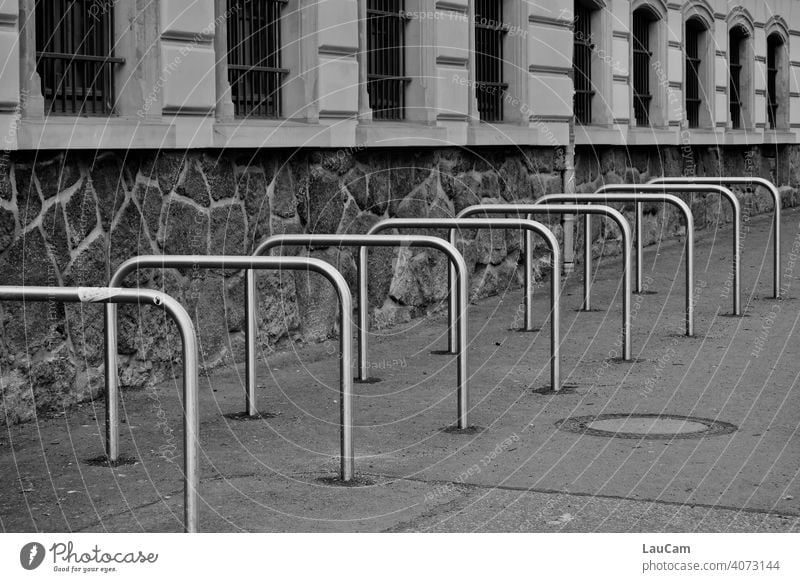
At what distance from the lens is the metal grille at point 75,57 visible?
25.4 ft

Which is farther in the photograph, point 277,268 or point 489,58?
point 489,58

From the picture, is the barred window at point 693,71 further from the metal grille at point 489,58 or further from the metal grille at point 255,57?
the metal grille at point 255,57

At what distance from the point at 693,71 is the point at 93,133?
37.1 ft

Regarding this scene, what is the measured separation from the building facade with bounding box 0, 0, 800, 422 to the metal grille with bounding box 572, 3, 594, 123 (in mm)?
27

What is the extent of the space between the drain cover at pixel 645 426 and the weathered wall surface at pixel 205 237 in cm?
252

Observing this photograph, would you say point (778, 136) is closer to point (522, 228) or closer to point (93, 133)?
point (522, 228)

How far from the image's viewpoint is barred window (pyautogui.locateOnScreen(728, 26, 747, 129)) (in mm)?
18938

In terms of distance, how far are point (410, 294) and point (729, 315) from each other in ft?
7.76

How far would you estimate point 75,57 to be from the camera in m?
7.96

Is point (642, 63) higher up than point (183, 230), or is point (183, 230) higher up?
point (642, 63)

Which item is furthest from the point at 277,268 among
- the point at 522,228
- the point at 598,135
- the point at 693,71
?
the point at 693,71
